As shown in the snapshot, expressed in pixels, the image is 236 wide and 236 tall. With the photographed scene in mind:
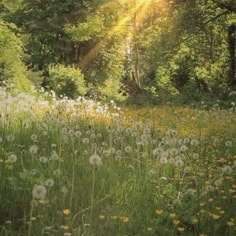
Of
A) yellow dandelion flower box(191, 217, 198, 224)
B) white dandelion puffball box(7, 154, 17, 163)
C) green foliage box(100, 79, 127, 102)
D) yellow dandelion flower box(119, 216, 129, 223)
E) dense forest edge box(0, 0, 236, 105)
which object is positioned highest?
dense forest edge box(0, 0, 236, 105)

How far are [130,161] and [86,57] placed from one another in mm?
18221

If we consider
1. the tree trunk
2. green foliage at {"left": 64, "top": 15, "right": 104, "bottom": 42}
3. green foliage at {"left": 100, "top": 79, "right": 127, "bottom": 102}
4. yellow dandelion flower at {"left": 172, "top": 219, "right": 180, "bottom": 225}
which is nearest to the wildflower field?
yellow dandelion flower at {"left": 172, "top": 219, "right": 180, "bottom": 225}

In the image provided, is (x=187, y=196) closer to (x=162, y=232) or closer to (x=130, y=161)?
(x=162, y=232)

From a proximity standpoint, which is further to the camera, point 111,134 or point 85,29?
point 85,29

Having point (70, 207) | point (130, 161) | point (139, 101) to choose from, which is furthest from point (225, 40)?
point (70, 207)

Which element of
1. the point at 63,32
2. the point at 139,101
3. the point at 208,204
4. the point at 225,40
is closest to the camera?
the point at 208,204

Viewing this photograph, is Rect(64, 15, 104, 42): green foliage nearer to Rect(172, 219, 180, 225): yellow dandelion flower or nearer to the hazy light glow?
the hazy light glow

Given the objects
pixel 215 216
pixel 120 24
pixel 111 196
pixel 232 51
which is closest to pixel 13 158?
pixel 111 196

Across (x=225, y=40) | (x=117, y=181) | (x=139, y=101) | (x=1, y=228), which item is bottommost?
(x=1, y=228)

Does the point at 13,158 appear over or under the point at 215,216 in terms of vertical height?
over

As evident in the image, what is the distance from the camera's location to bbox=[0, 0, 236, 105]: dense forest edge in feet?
62.5

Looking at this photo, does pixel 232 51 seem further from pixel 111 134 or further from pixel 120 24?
pixel 111 134

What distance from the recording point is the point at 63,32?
22844 mm

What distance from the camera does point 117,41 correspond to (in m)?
23.7
